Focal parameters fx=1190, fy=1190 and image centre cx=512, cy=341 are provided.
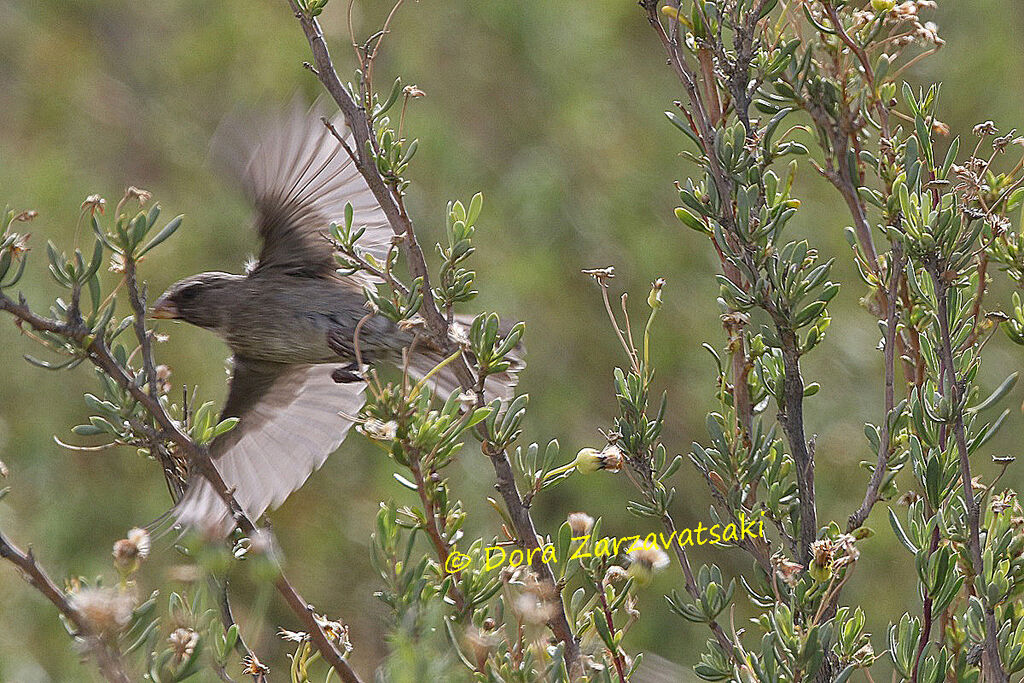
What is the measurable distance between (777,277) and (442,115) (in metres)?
3.80

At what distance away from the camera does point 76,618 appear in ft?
3.39

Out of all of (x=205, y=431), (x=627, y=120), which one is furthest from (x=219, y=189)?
(x=205, y=431)

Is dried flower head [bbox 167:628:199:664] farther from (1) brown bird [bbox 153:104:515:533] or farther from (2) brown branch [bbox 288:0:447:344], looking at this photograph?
(1) brown bird [bbox 153:104:515:533]

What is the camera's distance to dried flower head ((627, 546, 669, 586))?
3.88 feet

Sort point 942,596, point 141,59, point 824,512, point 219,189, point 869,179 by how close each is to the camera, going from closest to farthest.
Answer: point 942,596
point 869,179
point 824,512
point 219,189
point 141,59

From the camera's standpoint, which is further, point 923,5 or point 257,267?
point 257,267

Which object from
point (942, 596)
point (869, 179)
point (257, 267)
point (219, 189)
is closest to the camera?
point (942, 596)

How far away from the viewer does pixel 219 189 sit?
17.8ft

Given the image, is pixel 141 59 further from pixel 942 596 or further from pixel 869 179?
pixel 942 596

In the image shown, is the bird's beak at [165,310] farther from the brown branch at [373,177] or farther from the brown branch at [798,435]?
the brown branch at [798,435]

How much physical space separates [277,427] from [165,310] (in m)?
0.52

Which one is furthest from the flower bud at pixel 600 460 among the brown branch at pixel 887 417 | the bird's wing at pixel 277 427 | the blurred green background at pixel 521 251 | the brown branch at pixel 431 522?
the blurred green background at pixel 521 251

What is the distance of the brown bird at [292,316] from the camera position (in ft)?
8.59

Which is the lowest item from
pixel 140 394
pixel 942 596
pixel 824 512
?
pixel 824 512
